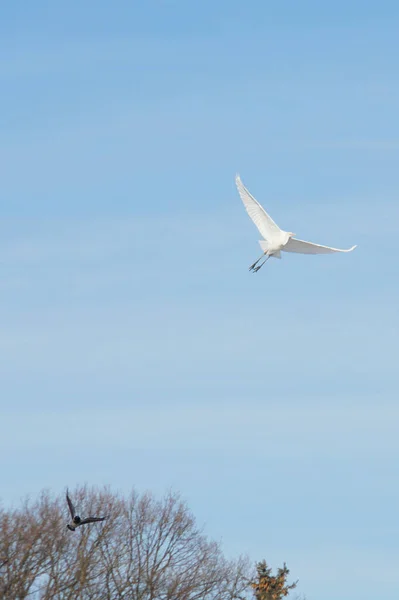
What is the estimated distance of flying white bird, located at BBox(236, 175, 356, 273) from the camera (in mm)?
44094

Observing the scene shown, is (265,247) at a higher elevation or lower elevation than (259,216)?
lower

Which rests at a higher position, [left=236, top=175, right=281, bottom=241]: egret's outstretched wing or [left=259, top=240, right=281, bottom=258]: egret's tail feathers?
[left=236, top=175, right=281, bottom=241]: egret's outstretched wing

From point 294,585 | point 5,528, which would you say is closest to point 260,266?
point 5,528

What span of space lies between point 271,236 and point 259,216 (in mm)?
636

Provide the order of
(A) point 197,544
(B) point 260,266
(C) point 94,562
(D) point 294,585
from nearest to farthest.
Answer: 1. (B) point 260,266
2. (C) point 94,562
3. (A) point 197,544
4. (D) point 294,585

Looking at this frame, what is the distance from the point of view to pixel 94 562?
61000 millimetres

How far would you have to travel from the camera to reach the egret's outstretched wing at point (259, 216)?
44.2 m

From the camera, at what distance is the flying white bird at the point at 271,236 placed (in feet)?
145

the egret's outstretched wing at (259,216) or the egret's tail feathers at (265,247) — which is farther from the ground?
the egret's outstretched wing at (259,216)

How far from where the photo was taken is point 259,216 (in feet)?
146

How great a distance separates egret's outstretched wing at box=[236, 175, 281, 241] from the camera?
4425cm

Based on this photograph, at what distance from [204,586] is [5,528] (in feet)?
28.1

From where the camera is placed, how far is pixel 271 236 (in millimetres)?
44312

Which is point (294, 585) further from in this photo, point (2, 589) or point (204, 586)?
point (2, 589)
